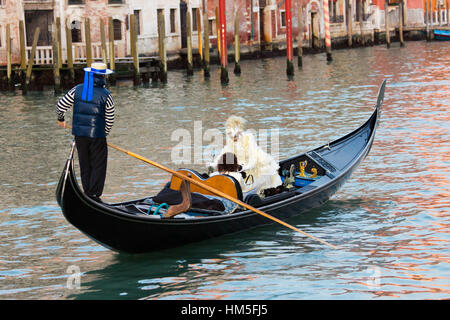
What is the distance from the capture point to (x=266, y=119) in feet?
51.0

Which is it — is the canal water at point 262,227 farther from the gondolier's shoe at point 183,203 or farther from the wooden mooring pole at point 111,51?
the wooden mooring pole at point 111,51

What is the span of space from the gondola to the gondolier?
29 cm

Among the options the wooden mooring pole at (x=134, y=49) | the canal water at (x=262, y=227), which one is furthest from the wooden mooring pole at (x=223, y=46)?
the canal water at (x=262, y=227)

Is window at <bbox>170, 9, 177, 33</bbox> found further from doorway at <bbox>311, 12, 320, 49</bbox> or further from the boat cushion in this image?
the boat cushion

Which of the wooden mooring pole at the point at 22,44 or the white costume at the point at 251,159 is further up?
the wooden mooring pole at the point at 22,44

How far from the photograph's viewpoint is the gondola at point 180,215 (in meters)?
6.33

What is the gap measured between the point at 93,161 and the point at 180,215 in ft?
2.46

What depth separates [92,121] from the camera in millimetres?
6891

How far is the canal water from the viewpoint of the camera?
629cm

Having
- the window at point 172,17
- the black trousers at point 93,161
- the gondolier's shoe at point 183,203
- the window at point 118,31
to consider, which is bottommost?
the gondolier's shoe at point 183,203

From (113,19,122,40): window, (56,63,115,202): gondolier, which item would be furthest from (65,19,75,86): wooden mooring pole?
(56,63,115,202): gondolier

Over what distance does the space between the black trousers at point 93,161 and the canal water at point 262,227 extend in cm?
52

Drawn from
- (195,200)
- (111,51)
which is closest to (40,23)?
(111,51)
